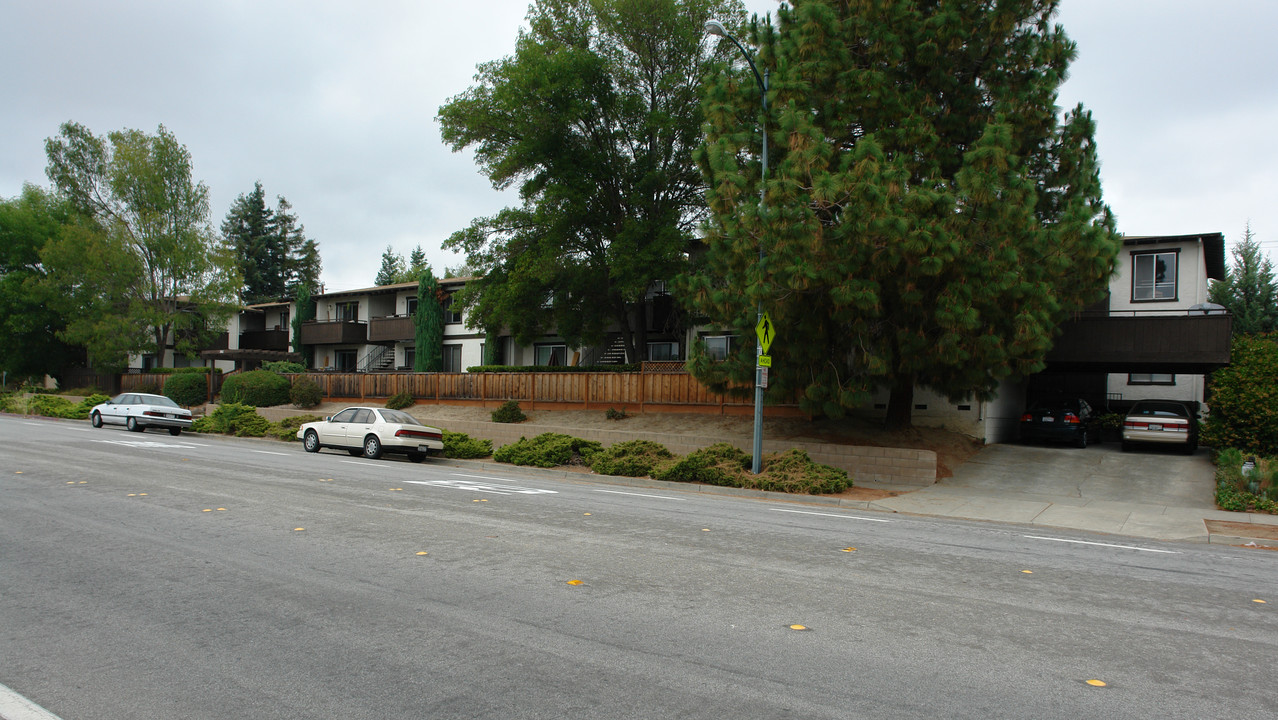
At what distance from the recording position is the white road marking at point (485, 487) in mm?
14232

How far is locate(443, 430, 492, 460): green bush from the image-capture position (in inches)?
874

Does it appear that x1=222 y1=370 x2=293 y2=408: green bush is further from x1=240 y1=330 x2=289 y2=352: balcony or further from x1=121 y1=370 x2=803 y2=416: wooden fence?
x1=240 y1=330 x2=289 y2=352: balcony

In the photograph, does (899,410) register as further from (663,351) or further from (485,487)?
(663,351)

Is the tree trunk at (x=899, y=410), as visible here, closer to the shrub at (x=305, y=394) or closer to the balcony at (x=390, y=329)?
the shrub at (x=305, y=394)

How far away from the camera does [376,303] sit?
48094 mm

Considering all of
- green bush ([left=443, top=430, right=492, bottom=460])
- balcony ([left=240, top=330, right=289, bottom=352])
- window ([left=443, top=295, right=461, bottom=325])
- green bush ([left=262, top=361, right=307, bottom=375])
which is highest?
window ([left=443, top=295, right=461, bottom=325])

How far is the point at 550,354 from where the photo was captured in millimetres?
39438

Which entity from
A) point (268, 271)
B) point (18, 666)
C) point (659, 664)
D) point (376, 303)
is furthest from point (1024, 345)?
point (268, 271)

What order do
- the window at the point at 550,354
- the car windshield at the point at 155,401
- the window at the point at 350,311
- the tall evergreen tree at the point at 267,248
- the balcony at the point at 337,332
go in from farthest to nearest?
the tall evergreen tree at the point at 267,248, the window at the point at 350,311, the balcony at the point at 337,332, the window at the point at 550,354, the car windshield at the point at 155,401

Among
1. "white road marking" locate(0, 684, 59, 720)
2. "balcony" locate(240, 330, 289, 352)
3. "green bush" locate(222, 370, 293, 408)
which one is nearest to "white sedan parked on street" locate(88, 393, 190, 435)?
"green bush" locate(222, 370, 293, 408)

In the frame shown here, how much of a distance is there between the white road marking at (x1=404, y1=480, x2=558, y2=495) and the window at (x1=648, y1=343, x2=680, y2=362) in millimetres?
19389

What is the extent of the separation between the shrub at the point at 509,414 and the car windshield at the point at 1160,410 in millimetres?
19038

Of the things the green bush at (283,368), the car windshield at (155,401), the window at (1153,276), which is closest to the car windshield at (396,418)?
the car windshield at (155,401)

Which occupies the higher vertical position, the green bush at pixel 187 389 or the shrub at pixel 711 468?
the green bush at pixel 187 389
